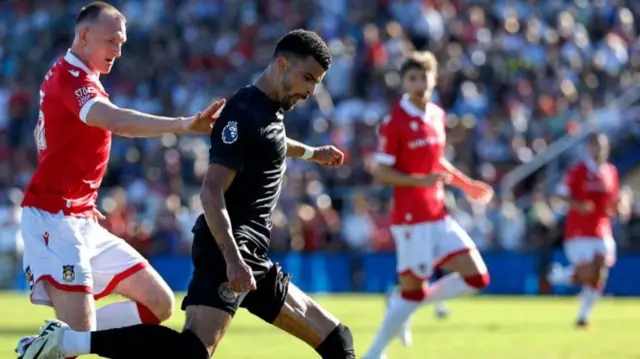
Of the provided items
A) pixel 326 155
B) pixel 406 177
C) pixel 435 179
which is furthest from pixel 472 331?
pixel 326 155

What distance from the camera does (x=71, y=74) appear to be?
871 centimetres

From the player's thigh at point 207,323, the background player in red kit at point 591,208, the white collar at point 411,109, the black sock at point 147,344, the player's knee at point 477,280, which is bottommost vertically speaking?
the background player in red kit at point 591,208

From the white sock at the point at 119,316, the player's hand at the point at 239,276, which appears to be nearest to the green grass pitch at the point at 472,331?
the white sock at the point at 119,316

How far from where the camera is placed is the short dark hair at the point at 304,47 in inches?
315

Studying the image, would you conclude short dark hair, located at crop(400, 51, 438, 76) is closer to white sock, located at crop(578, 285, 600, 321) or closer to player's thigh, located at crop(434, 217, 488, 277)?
player's thigh, located at crop(434, 217, 488, 277)

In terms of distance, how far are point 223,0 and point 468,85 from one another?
8.05 metres

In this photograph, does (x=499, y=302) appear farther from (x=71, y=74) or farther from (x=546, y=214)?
(x=71, y=74)

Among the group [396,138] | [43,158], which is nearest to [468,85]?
[396,138]

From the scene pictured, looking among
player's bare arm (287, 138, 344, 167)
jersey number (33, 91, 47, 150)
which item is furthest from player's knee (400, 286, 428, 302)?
jersey number (33, 91, 47, 150)

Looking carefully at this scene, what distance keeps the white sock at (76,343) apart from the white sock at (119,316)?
3.66 ft

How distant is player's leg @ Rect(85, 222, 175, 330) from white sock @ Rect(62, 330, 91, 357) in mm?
1027

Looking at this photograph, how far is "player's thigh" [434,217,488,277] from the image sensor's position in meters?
12.6

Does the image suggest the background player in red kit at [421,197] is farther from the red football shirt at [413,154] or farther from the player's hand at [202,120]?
the player's hand at [202,120]

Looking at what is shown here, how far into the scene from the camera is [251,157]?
26.1 feet
